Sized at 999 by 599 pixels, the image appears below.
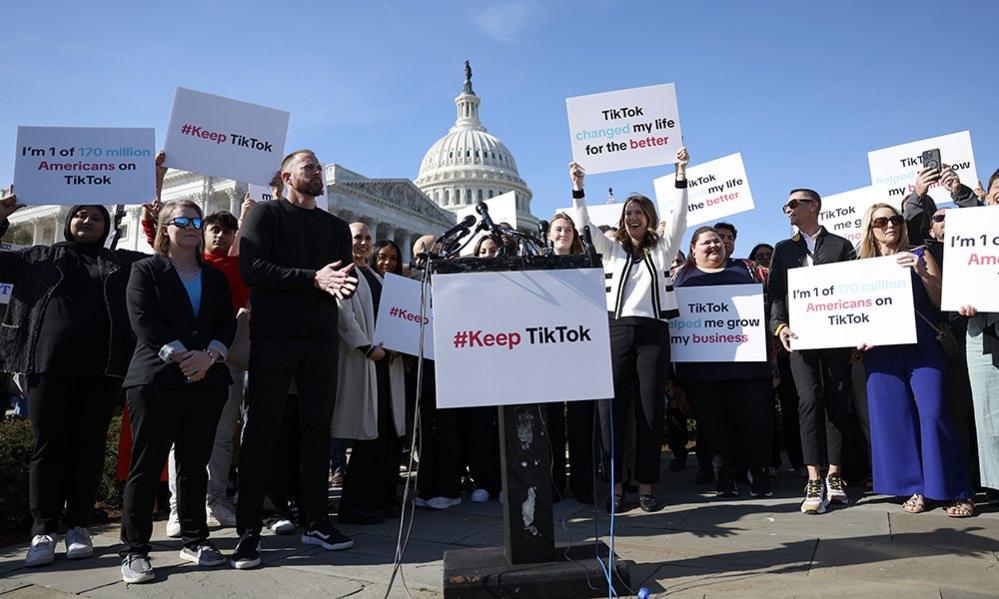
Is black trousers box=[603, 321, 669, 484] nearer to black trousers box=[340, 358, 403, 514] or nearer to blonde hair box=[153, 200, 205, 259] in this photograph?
black trousers box=[340, 358, 403, 514]

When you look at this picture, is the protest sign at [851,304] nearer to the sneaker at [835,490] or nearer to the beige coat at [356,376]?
the sneaker at [835,490]

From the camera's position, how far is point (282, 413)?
386 cm

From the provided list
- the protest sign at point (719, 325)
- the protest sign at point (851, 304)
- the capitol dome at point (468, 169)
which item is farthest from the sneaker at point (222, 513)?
the capitol dome at point (468, 169)

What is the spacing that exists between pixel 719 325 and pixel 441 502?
8.24 feet

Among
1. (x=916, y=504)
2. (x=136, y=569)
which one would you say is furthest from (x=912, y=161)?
(x=136, y=569)

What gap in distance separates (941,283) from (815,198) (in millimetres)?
1181

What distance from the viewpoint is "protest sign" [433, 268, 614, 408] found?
9.30 feet

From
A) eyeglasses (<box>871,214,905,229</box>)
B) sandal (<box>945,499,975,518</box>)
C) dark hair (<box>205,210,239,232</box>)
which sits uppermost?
dark hair (<box>205,210,239,232</box>)

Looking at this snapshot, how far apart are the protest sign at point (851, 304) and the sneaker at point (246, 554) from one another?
12.3 ft

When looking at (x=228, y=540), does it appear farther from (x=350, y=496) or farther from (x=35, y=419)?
(x=35, y=419)

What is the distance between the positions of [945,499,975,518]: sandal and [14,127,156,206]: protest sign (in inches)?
219

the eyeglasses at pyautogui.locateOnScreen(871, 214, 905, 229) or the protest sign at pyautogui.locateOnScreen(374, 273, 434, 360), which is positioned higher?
the eyeglasses at pyautogui.locateOnScreen(871, 214, 905, 229)

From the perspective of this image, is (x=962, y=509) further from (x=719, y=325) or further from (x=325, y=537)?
(x=325, y=537)

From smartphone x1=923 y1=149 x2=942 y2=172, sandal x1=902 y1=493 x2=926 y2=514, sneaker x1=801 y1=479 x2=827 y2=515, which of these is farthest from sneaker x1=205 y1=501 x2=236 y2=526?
smartphone x1=923 y1=149 x2=942 y2=172
